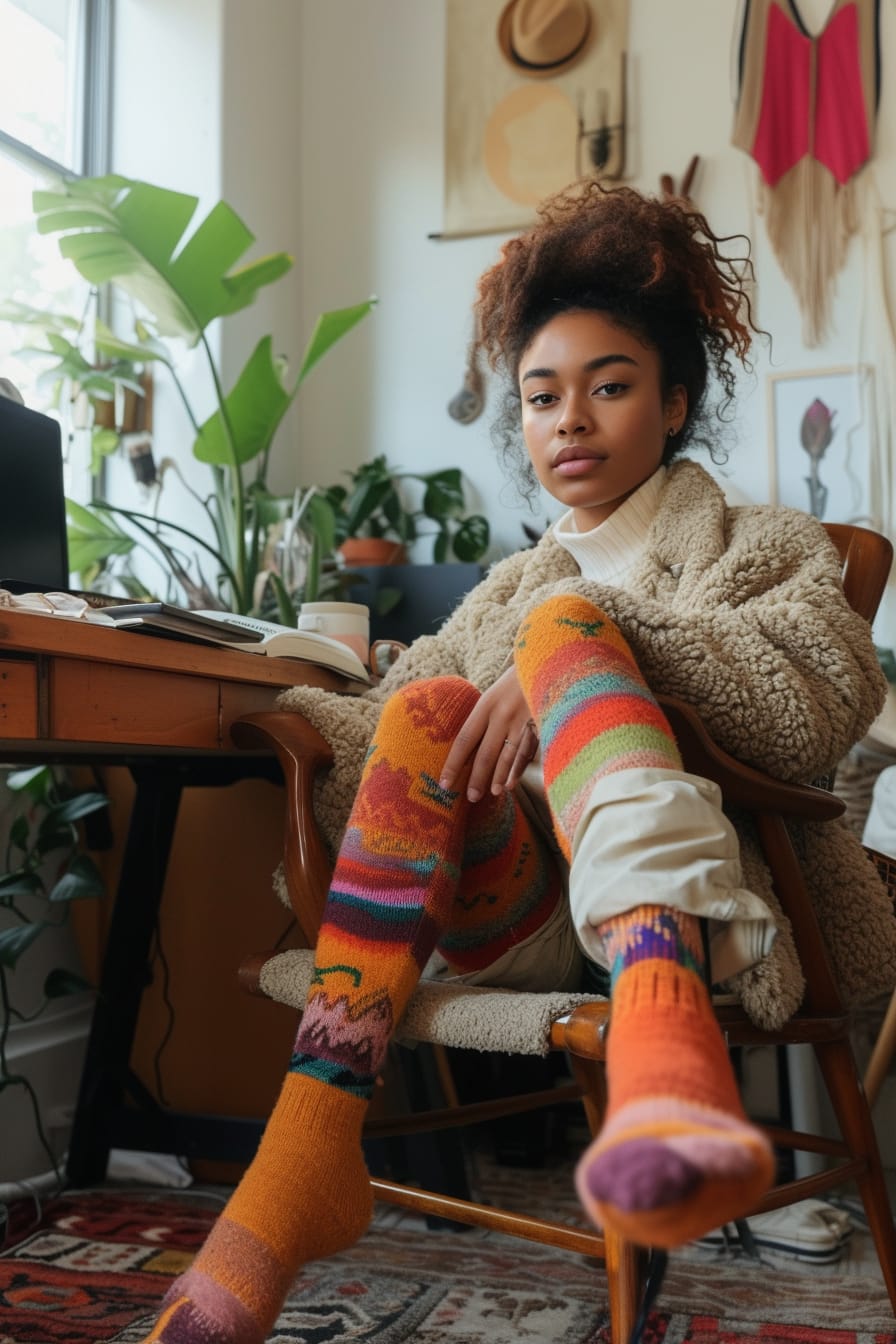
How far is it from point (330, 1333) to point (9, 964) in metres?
0.58

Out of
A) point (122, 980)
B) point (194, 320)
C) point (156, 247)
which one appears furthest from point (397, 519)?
point (122, 980)

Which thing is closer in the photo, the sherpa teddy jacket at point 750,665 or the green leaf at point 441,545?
the sherpa teddy jacket at point 750,665

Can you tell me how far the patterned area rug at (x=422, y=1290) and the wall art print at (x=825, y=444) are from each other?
118 centimetres

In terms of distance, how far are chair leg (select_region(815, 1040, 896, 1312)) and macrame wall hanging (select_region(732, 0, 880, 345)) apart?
1.43 meters

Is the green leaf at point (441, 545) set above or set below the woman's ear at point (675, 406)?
below

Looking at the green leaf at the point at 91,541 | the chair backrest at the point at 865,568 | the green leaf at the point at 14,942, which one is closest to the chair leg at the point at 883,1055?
the chair backrest at the point at 865,568

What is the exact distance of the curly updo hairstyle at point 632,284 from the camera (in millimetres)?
1214

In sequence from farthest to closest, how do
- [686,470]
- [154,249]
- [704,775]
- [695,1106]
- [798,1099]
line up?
[154,249]
[798,1099]
[686,470]
[704,775]
[695,1106]

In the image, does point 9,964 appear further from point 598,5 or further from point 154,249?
point 598,5

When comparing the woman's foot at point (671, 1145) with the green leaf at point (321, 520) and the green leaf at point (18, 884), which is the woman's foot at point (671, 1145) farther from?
the green leaf at point (321, 520)

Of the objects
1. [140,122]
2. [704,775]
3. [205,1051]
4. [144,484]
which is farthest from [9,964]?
[140,122]

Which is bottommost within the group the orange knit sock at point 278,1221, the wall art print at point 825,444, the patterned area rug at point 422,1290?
the patterned area rug at point 422,1290

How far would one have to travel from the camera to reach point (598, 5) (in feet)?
7.57

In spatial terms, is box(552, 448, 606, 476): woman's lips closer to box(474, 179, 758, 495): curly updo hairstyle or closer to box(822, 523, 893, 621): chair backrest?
box(474, 179, 758, 495): curly updo hairstyle
